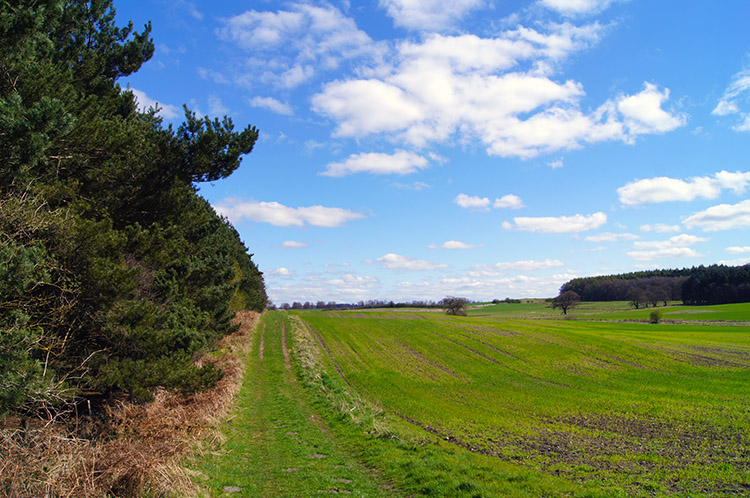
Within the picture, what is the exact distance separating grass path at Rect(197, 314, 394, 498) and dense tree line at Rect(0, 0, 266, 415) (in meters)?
2.52

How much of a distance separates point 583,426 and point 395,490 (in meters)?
12.8

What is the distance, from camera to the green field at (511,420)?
939 centimetres

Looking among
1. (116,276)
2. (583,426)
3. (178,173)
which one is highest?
(178,173)

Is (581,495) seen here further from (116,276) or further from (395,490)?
(116,276)

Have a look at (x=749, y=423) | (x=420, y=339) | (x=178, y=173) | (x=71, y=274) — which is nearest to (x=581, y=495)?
(x=71, y=274)

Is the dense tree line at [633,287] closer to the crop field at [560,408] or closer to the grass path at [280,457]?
the crop field at [560,408]

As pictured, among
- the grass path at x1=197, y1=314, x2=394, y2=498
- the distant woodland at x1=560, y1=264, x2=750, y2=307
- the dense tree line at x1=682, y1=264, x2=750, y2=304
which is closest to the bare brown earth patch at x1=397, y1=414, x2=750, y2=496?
the grass path at x1=197, y1=314, x2=394, y2=498

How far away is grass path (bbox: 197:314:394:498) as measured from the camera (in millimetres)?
8359

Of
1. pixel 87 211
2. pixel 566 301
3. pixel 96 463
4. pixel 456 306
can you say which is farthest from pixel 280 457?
pixel 566 301

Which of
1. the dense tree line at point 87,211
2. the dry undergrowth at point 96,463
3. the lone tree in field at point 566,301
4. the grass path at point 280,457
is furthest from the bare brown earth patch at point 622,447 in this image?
the lone tree in field at point 566,301

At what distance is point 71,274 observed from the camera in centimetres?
941

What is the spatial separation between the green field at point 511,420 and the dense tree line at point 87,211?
3922 mm

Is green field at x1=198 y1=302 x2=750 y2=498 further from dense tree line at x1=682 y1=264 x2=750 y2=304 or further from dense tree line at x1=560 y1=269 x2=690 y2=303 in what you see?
dense tree line at x1=560 y1=269 x2=690 y2=303

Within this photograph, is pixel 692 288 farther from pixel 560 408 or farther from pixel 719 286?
pixel 560 408
